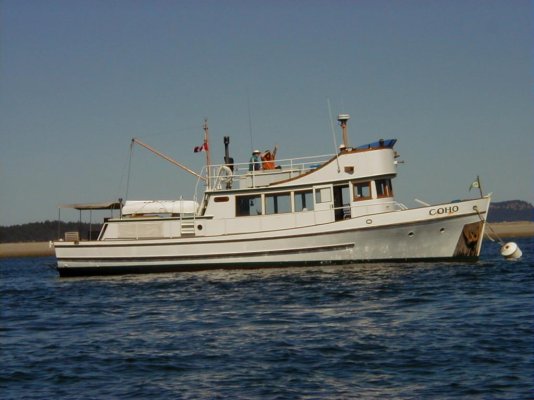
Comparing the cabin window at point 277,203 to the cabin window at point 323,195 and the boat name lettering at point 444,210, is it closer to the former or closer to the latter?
the cabin window at point 323,195

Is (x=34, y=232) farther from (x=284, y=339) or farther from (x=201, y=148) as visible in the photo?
(x=284, y=339)

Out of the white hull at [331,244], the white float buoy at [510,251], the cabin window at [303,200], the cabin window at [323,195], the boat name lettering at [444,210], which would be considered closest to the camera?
the boat name lettering at [444,210]

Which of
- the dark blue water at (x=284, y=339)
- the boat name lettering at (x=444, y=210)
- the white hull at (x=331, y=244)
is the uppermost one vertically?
the boat name lettering at (x=444, y=210)

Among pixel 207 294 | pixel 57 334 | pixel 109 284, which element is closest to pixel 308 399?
pixel 57 334

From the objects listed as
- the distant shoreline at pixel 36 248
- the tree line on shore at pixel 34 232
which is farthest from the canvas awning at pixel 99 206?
the tree line on shore at pixel 34 232

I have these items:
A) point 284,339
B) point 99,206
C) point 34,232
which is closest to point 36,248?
point 34,232

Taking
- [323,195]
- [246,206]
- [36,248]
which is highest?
[323,195]

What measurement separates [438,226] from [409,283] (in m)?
7.22

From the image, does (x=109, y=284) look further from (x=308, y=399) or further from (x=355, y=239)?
(x=308, y=399)

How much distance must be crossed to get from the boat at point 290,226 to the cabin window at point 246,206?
1.7 inches

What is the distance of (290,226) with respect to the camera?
31953mm

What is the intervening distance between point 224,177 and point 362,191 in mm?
6139

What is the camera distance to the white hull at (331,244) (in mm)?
30000

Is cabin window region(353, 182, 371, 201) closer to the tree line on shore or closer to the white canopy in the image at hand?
the white canopy
